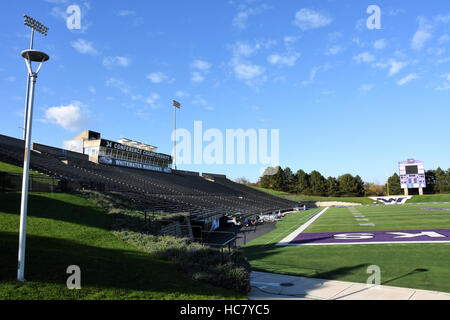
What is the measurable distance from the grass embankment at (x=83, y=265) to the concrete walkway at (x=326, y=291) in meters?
1.42

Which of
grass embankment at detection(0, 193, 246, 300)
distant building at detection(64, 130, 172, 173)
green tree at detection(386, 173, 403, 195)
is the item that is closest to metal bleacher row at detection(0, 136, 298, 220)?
distant building at detection(64, 130, 172, 173)

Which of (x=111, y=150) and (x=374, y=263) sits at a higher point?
(x=111, y=150)

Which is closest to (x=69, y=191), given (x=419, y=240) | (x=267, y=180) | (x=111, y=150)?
(x=419, y=240)

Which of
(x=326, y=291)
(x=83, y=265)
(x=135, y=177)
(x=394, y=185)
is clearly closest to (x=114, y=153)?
(x=135, y=177)

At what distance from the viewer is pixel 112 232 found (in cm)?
1238

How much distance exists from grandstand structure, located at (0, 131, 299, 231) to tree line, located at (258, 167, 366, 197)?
45.8m

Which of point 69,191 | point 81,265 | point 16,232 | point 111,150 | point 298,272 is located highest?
point 111,150

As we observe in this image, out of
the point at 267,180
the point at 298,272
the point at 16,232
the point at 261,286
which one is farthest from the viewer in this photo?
the point at 267,180

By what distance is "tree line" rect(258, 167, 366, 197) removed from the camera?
101m

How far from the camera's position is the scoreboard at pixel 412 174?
68.1 m
